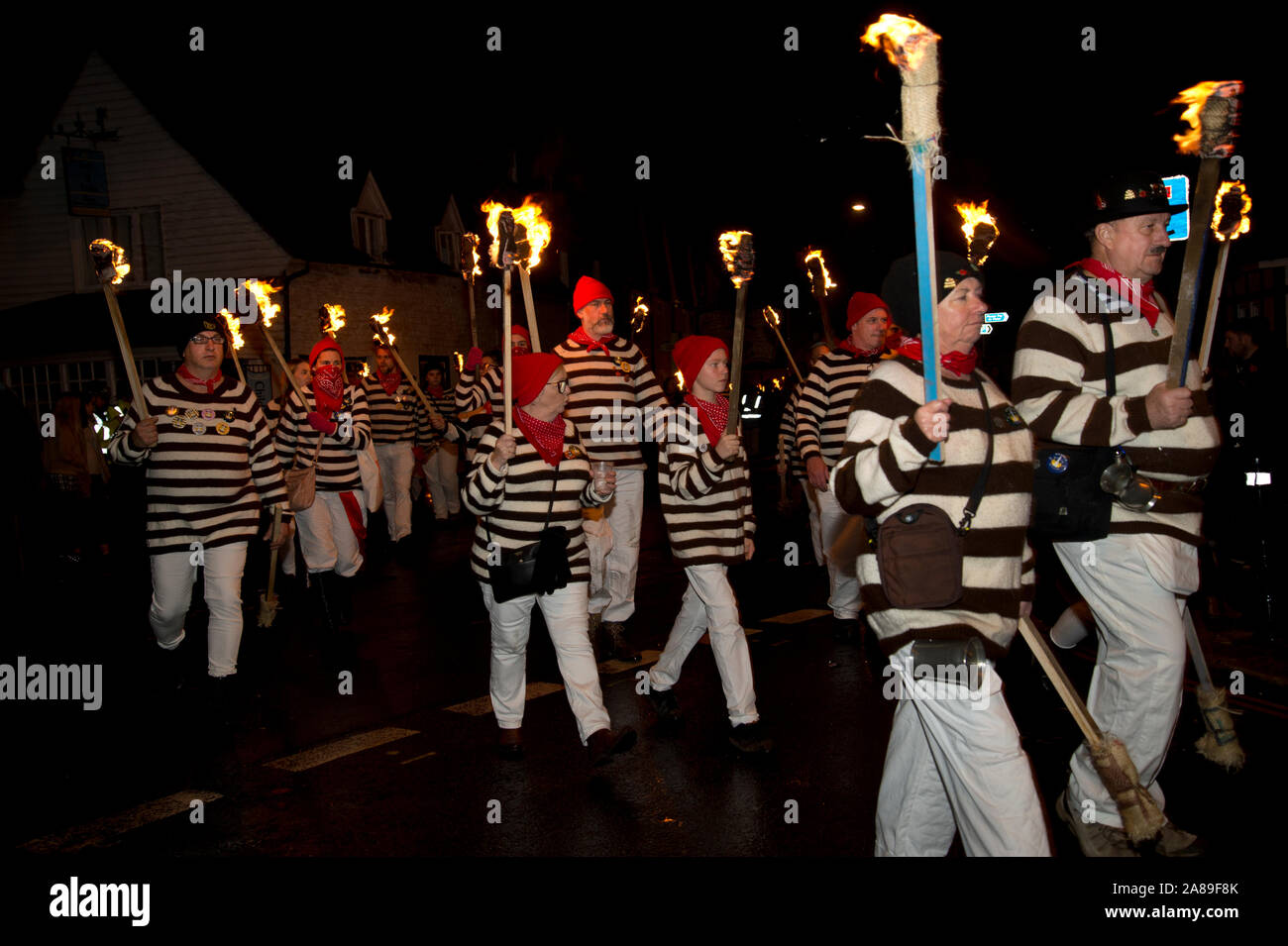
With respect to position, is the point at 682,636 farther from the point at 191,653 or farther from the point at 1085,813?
the point at 191,653

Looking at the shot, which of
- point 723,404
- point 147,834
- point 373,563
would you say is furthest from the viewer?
point 373,563

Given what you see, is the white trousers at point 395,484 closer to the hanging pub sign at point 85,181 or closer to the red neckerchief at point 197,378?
the red neckerchief at point 197,378

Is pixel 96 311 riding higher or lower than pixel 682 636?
higher

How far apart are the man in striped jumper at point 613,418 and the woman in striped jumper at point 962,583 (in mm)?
4132

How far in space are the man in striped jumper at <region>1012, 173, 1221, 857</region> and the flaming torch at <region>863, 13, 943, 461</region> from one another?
3.44 feet

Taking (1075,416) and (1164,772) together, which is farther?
(1164,772)

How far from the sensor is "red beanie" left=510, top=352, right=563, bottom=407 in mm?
5312

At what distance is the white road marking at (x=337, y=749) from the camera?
17.9ft

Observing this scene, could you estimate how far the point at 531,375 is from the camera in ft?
17.5

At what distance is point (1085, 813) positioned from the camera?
398cm

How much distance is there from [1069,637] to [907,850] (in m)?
2.03

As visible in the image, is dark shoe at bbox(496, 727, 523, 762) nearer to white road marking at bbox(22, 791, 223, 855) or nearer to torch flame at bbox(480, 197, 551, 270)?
white road marking at bbox(22, 791, 223, 855)

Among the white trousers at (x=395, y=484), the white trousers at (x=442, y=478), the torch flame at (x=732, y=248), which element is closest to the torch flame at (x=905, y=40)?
the torch flame at (x=732, y=248)

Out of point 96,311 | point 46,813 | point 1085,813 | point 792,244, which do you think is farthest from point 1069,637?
point 792,244
